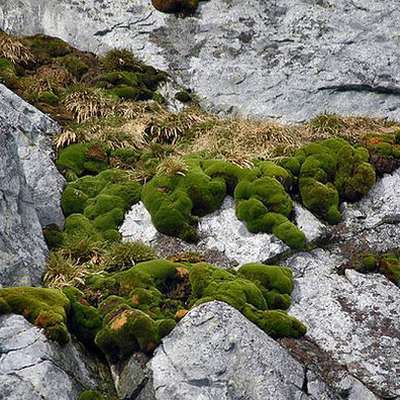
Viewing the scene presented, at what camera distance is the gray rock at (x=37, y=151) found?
44.6ft

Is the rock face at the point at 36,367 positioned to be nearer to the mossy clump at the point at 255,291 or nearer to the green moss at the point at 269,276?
the mossy clump at the point at 255,291

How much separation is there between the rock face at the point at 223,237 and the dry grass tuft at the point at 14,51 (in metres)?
7.61

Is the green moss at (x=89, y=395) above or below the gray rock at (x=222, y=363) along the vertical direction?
below

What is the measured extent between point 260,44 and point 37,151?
8.98 m

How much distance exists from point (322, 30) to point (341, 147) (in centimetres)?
734

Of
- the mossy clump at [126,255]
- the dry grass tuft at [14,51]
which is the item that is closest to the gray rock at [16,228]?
the mossy clump at [126,255]

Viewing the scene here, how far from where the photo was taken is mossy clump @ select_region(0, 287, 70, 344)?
902 centimetres

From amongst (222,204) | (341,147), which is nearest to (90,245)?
(222,204)

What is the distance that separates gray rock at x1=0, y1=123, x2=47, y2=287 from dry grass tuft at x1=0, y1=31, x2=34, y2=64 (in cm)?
701

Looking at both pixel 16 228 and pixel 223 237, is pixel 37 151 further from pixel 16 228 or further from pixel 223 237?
pixel 223 237

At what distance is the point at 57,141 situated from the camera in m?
15.4

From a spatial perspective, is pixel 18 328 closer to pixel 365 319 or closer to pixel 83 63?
pixel 365 319

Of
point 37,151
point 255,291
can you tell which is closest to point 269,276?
point 255,291

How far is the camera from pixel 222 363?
892 cm
